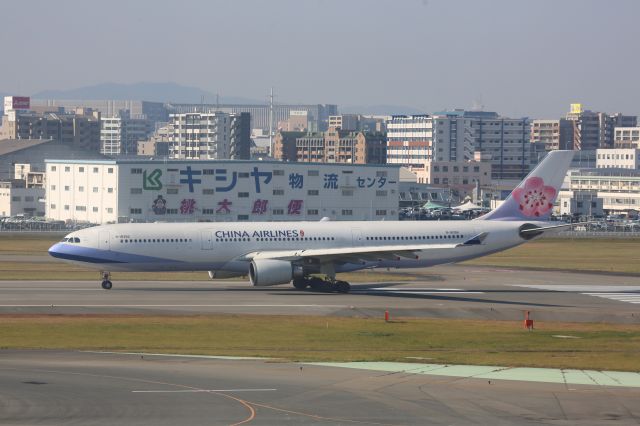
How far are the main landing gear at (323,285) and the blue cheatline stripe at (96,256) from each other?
8.19 meters

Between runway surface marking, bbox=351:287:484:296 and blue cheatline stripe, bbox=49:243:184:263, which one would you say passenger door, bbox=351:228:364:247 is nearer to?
runway surface marking, bbox=351:287:484:296

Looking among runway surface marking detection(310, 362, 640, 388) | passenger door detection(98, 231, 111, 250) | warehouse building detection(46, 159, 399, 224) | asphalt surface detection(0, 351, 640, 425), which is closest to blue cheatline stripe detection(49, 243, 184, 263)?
passenger door detection(98, 231, 111, 250)

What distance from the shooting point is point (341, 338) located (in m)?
45.7

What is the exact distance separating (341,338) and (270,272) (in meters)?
17.6

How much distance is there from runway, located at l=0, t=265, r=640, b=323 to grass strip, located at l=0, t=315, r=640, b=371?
283 cm

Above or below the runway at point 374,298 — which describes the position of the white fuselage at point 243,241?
above

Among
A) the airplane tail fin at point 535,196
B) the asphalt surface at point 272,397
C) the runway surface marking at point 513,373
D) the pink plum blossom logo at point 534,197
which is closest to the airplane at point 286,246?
the airplane tail fin at point 535,196

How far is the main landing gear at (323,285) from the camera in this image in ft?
212

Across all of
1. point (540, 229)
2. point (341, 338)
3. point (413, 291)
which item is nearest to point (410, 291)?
point (413, 291)

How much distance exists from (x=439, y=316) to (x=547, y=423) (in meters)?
25.5

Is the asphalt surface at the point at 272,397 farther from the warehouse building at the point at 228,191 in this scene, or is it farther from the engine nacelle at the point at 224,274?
the warehouse building at the point at 228,191

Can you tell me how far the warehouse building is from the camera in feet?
435

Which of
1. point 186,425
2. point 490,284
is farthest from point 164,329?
point 490,284

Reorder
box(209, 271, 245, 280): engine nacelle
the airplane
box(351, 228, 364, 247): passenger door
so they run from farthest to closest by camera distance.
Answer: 1. box(351, 228, 364, 247): passenger door
2. box(209, 271, 245, 280): engine nacelle
3. the airplane
